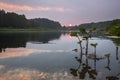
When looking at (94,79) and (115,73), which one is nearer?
(94,79)

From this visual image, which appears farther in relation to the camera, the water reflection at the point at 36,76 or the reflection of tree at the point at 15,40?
the reflection of tree at the point at 15,40

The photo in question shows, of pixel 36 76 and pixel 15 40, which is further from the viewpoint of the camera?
pixel 15 40

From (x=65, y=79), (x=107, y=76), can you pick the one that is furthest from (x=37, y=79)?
(x=107, y=76)

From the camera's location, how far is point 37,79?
25469 millimetres

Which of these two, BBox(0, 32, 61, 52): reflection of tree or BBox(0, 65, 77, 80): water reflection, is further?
BBox(0, 32, 61, 52): reflection of tree

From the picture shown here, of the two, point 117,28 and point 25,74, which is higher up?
point 117,28

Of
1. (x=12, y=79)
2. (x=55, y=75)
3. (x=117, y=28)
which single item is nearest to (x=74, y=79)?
(x=55, y=75)

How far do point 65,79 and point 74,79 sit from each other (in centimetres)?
106

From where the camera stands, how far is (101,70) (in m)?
32.5

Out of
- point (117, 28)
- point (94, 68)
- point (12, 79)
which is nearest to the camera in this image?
point (12, 79)

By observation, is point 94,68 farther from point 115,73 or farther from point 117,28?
point 117,28

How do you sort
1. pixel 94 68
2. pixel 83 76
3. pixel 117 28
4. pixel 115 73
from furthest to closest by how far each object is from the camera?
pixel 117 28 < pixel 94 68 < pixel 115 73 < pixel 83 76

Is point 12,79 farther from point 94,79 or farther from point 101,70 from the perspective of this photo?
Result: point 101,70

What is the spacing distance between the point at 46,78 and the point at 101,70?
31.4 ft
